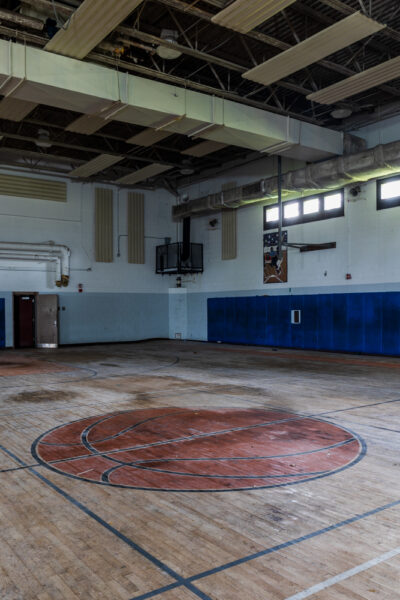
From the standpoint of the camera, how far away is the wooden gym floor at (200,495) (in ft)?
9.50

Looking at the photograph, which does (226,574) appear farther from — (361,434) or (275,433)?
(361,434)

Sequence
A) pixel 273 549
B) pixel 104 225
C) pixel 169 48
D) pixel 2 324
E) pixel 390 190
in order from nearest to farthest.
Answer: pixel 273 549 → pixel 169 48 → pixel 390 190 → pixel 2 324 → pixel 104 225

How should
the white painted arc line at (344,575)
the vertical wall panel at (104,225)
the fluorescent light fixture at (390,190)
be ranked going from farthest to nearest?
the vertical wall panel at (104,225), the fluorescent light fixture at (390,190), the white painted arc line at (344,575)

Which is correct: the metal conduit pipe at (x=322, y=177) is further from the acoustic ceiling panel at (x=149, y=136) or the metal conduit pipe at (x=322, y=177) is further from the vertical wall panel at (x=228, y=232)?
the acoustic ceiling panel at (x=149, y=136)

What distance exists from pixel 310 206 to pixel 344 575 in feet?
53.3

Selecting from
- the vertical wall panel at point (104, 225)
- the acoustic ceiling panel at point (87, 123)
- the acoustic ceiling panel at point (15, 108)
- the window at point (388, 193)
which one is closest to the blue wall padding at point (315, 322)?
the window at point (388, 193)

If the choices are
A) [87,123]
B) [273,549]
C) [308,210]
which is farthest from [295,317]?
[273,549]

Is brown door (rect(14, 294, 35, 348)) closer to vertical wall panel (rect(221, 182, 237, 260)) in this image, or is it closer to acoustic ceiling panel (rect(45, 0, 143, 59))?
vertical wall panel (rect(221, 182, 237, 260))

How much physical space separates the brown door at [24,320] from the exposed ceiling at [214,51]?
241 inches

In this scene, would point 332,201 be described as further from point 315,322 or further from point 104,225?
point 104,225

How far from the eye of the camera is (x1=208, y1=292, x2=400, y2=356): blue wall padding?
1559cm

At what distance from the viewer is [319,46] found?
33.0ft

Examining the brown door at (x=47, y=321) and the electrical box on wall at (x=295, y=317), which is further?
the brown door at (x=47, y=321)

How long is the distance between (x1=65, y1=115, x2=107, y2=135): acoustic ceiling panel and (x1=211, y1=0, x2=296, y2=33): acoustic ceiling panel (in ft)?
18.9
